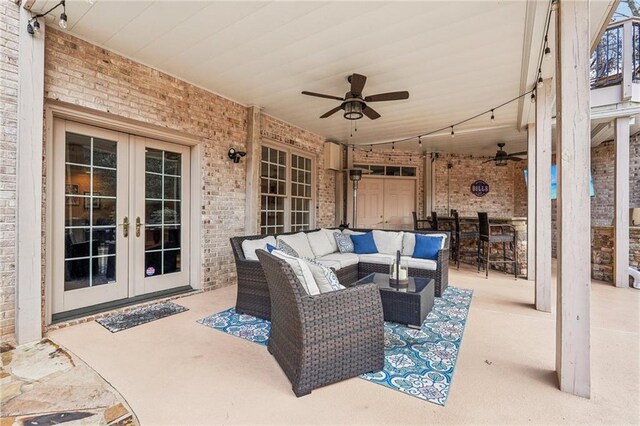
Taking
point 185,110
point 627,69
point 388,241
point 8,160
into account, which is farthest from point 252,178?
point 627,69

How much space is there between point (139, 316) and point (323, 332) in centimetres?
249

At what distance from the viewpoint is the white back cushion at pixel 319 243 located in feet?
15.2

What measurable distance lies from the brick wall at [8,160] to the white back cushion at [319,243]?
3.26 m

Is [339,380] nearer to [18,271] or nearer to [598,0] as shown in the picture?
[18,271]

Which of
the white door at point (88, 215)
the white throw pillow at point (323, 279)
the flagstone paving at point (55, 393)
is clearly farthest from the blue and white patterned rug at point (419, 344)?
the white door at point (88, 215)

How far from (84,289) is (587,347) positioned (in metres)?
4.70

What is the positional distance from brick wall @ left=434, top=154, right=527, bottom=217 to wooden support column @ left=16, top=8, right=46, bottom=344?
8565mm

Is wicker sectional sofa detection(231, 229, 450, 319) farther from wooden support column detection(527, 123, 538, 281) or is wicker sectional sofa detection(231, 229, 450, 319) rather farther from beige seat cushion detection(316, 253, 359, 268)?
wooden support column detection(527, 123, 538, 281)

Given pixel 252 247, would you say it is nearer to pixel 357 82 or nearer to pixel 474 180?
pixel 357 82

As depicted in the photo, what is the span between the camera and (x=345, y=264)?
4.27 metres

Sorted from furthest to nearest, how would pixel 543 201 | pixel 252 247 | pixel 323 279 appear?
1. pixel 543 201
2. pixel 252 247
3. pixel 323 279

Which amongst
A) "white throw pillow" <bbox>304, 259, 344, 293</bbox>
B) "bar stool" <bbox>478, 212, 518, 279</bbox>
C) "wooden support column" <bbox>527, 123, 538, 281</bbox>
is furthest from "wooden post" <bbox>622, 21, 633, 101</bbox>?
"white throw pillow" <bbox>304, 259, 344, 293</bbox>

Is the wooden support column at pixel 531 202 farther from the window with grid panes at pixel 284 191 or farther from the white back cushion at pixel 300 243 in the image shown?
the window with grid panes at pixel 284 191

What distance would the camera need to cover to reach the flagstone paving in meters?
1.78
